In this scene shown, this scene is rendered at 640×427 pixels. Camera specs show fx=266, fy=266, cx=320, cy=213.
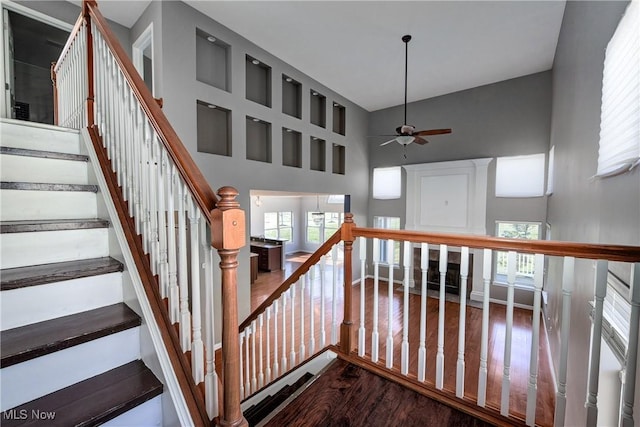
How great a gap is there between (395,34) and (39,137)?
182 inches

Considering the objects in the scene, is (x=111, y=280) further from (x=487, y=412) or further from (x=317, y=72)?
(x=317, y=72)

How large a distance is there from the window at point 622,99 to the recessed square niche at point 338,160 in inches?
223

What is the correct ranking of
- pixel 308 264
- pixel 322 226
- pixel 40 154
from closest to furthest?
pixel 40 154 < pixel 308 264 < pixel 322 226

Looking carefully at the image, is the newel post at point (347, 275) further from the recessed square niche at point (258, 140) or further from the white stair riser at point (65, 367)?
the recessed square niche at point (258, 140)

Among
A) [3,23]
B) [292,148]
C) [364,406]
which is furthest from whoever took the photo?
[292,148]

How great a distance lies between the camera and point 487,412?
134 centimetres

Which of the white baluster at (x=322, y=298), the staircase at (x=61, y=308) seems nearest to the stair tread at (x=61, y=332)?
the staircase at (x=61, y=308)

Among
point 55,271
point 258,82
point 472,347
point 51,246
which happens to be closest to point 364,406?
point 55,271

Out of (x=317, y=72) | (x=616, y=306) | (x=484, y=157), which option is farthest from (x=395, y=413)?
(x=484, y=157)

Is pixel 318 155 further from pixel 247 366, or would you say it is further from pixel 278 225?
pixel 278 225

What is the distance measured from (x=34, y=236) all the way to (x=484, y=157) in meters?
7.34

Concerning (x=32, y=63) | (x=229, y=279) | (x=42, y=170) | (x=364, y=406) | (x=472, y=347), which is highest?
(x=32, y=63)

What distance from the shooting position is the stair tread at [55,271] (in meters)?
1.10

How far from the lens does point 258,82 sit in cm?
494
